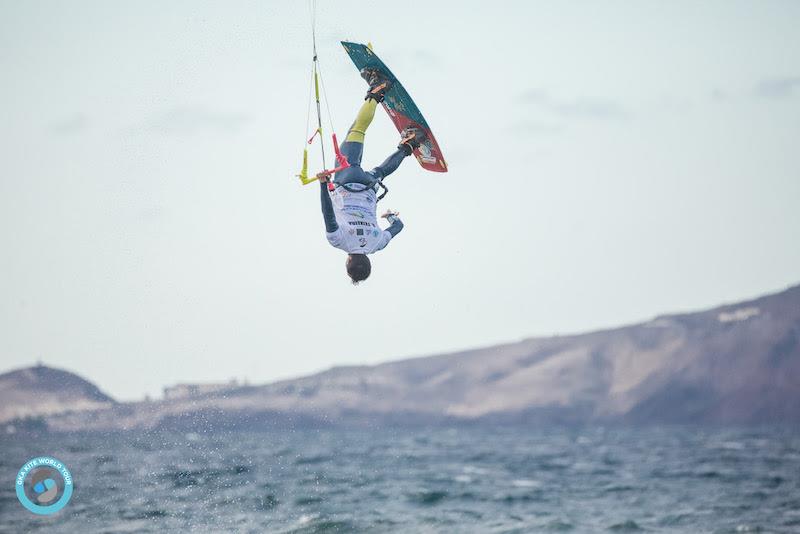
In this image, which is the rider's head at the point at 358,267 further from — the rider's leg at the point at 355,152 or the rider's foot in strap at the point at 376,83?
the rider's foot in strap at the point at 376,83

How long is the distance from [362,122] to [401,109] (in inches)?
49.6

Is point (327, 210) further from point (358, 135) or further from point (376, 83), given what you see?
point (376, 83)

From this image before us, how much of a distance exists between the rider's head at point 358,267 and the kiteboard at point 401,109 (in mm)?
2191

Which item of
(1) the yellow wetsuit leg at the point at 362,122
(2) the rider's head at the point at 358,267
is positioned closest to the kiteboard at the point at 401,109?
(1) the yellow wetsuit leg at the point at 362,122

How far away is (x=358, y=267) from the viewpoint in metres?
12.6

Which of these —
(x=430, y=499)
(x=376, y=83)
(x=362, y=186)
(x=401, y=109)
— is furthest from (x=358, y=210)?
(x=430, y=499)

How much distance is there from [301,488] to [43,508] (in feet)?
36.2

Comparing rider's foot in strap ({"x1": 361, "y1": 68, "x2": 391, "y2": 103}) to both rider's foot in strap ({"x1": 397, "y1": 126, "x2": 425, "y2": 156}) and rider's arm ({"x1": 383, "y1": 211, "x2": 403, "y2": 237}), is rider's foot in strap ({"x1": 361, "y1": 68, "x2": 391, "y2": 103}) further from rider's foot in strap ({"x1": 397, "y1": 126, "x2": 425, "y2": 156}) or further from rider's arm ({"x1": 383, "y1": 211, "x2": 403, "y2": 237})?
rider's arm ({"x1": 383, "y1": 211, "x2": 403, "y2": 237})

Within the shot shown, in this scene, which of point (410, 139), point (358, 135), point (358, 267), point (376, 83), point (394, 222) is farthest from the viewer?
point (410, 139)

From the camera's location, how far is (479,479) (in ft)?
144

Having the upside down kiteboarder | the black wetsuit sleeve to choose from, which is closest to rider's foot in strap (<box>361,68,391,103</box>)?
the upside down kiteboarder

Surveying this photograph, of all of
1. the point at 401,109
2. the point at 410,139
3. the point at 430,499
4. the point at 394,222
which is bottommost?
the point at 430,499

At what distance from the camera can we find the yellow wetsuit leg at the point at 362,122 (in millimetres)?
12942

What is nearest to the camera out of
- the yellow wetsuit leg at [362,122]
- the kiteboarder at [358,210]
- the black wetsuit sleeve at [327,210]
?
the black wetsuit sleeve at [327,210]
